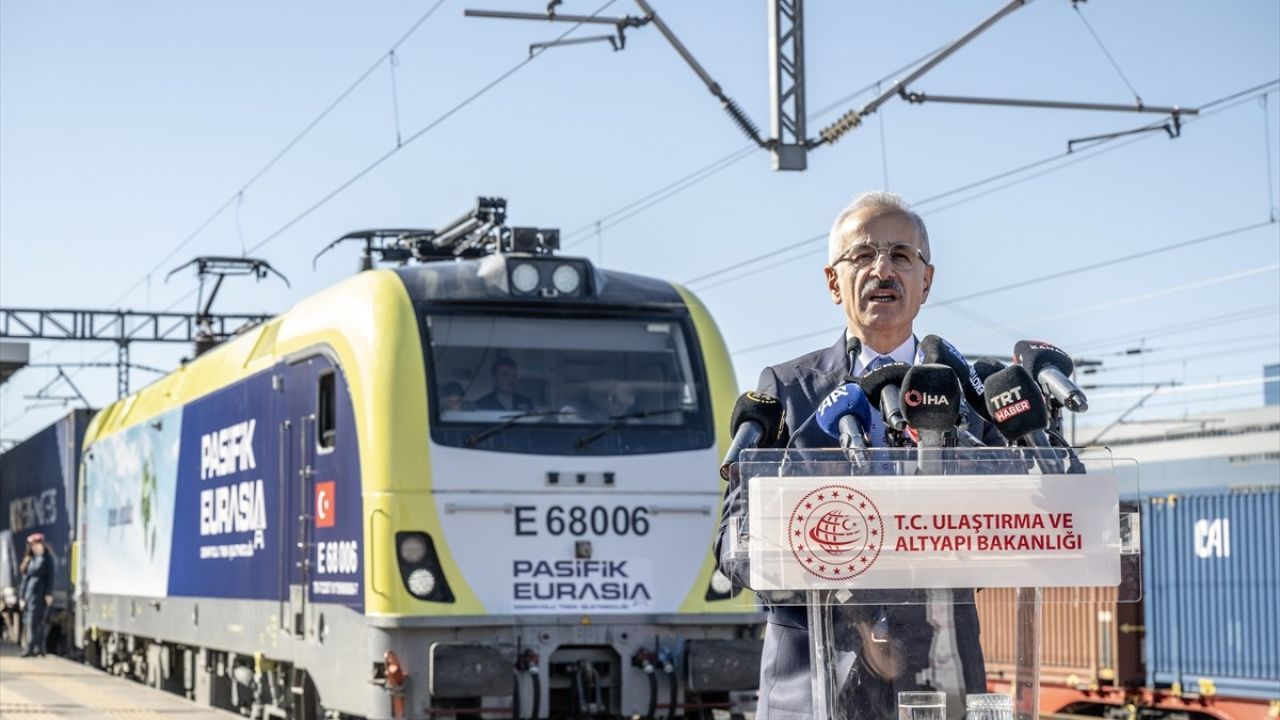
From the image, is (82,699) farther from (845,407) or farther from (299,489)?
(845,407)

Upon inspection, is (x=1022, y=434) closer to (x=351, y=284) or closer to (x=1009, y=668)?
(x=351, y=284)

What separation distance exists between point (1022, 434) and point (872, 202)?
2.15 feet

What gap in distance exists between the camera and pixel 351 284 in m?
11.3

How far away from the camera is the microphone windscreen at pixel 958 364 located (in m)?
3.06

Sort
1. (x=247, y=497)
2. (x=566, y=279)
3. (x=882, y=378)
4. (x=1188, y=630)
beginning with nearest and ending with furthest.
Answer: (x=882, y=378)
(x=566, y=279)
(x=247, y=497)
(x=1188, y=630)

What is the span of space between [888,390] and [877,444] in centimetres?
20

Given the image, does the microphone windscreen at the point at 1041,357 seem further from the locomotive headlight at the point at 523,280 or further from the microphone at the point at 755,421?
the locomotive headlight at the point at 523,280

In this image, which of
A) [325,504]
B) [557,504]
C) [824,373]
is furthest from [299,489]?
[824,373]

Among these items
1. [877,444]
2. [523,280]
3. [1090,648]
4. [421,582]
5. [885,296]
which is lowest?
[1090,648]

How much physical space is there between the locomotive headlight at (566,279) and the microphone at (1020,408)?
325 inches

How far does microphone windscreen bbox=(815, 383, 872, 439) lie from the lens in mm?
3061

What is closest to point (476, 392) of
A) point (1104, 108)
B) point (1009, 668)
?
point (1104, 108)

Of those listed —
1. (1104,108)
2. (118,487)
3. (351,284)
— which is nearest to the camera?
(351,284)

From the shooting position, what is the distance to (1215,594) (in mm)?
18250
